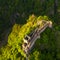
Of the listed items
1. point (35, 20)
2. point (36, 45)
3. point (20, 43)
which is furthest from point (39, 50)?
point (35, 20)

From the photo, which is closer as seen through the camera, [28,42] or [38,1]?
[28,42]

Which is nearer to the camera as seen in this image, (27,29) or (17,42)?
(27,29)

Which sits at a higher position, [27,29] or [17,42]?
[27,29]

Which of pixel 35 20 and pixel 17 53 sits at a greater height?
pixel 35 20

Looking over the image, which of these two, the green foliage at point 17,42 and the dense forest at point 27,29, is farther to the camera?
the green foliage at point 17,42

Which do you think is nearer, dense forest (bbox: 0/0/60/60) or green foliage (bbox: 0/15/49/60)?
dense forest (bbox: 0/0/60/60)

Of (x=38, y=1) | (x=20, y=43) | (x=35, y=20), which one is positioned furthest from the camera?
(x=38, y=1)

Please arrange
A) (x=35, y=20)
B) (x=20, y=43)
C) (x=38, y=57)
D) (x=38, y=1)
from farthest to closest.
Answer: (x=38, y=1) → (x=35, y=20) → (x=20, y=43) → (x=38, y=57)

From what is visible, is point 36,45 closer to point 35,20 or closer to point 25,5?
point 35,20
